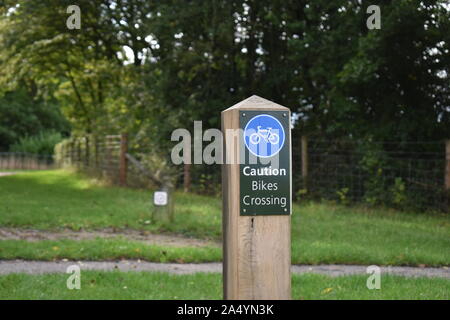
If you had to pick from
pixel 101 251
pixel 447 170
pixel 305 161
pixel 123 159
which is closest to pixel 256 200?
pixel 101 251

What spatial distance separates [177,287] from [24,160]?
51.3 metres

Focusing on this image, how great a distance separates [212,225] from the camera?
12297 mm

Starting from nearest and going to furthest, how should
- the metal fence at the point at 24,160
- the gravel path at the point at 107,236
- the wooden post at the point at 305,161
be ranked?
the gravel path at the point at 107,236
the wooden post at the point at 305,161
the metal fence at the point at 24,160

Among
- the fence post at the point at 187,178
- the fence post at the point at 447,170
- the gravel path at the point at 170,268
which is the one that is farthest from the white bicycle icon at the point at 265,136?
the fence post at the point at 187,178

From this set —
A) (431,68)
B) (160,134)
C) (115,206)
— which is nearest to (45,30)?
(160,134)

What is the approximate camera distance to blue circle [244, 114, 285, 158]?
4488 millimetres

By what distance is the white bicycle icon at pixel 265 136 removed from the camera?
449 cm

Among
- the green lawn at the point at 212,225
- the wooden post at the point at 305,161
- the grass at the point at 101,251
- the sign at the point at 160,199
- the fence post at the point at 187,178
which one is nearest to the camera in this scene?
the grass at the point at 101,251

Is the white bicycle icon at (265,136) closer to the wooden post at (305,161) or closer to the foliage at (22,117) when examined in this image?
the wooden post at (305,161)

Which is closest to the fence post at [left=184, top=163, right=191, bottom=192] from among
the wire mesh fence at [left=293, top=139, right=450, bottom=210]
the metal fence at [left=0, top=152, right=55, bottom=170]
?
the wire mesh fence at [left=293, top=139, right=450, bottom=210]

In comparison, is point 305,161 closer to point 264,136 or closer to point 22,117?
point 264,136

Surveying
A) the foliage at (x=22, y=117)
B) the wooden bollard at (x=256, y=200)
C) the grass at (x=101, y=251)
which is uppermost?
the foliage at (x=22, y=117)

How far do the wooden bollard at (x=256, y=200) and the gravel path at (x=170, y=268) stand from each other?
138 inches

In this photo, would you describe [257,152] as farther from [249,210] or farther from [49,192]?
[49,192]
